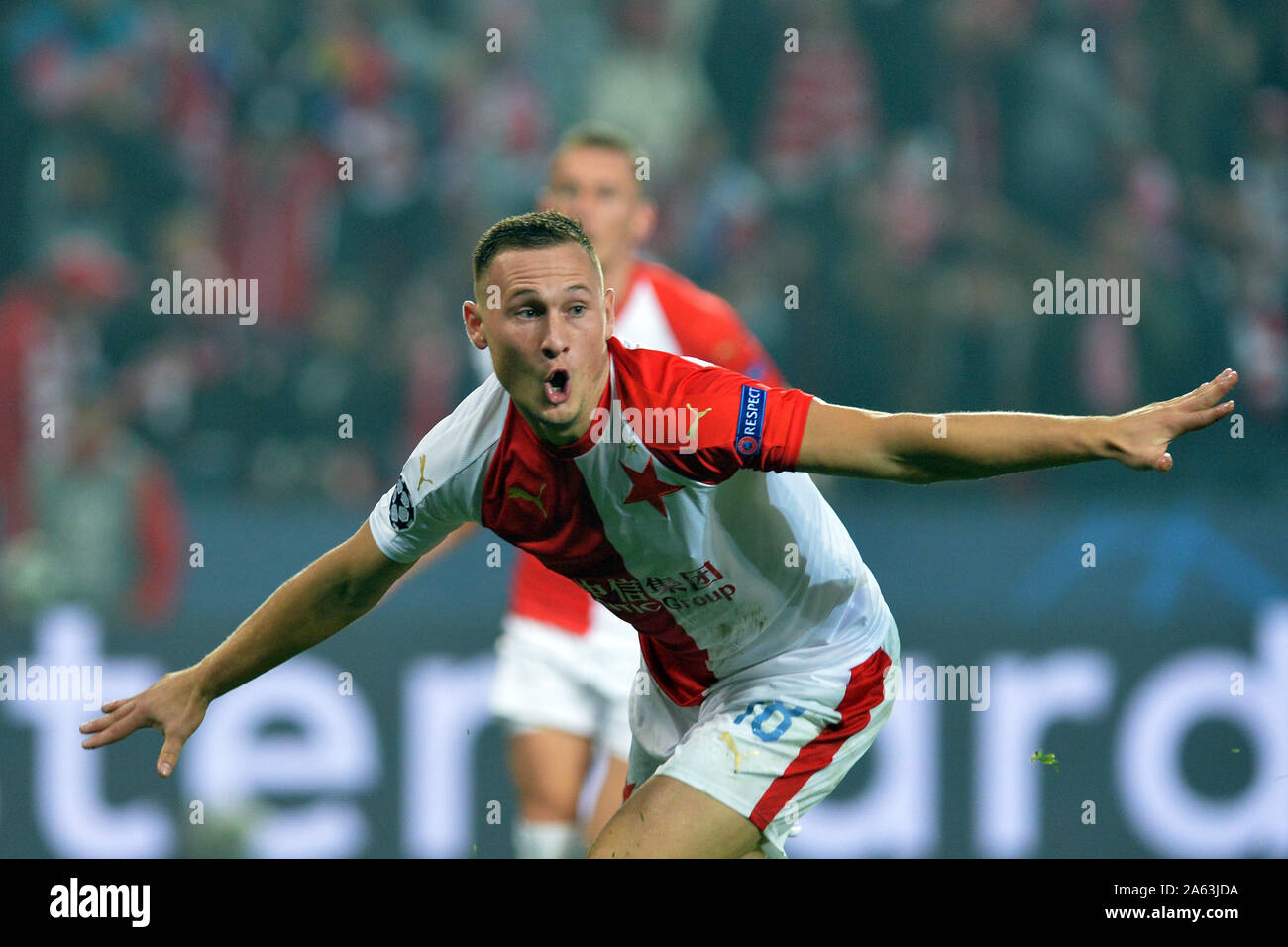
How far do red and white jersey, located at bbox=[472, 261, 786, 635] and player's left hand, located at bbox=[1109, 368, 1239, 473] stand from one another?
228 centimetres

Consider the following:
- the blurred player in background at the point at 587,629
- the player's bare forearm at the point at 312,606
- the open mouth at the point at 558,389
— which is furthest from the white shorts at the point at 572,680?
the open mouth at the point at 558,389

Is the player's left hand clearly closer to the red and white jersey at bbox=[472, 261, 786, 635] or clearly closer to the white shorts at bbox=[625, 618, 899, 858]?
the white shorts at bbox=[625, 618, 899, 858]

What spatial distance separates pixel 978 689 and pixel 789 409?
3920 millimetres

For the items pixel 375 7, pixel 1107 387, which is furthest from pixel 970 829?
pixel 375 7

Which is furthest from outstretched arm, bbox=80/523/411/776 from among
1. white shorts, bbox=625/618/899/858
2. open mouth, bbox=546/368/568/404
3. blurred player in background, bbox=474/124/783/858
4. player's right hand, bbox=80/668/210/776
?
blurred player in background, bbox=474/124/783/858

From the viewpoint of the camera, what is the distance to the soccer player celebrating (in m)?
3.33

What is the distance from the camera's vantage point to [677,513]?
356cm

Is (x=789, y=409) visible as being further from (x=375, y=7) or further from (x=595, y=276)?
(x=375, y=7)

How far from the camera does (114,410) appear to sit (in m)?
7.64

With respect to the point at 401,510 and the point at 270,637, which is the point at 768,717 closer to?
the point at 401,510

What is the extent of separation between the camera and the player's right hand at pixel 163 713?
12.7 ft

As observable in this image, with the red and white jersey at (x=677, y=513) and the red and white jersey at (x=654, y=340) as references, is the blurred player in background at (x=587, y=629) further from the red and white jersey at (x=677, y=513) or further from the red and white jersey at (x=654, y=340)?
the red and white jersey at (x=677, y=513)

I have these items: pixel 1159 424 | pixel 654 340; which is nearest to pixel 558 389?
pixel 1159 424

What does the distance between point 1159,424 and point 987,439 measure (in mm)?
316
